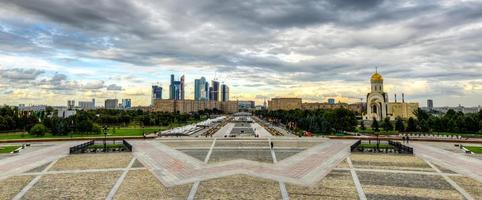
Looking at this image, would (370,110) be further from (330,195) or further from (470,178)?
(330,195)

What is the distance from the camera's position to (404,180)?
67.5ft

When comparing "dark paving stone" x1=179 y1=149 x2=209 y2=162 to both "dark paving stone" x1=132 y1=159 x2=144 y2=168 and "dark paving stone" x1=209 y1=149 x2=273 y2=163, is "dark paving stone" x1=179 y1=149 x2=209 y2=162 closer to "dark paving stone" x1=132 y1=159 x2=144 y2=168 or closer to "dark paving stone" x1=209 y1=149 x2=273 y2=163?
"dark paving stone" x1=209 y1=149 x2=273 y2=163

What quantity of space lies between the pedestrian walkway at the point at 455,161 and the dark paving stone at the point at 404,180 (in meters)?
3.19

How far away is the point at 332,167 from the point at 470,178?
8.74m

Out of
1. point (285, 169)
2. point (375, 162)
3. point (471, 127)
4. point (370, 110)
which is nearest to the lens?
point (285, 169)

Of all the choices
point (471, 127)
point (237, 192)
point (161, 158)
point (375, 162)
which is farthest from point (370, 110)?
point (237, 192)

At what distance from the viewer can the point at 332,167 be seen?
80.5 ft

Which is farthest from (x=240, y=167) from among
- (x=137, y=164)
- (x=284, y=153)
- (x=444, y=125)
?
(x=444, y=125)

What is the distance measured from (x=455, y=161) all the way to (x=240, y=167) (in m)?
18.3

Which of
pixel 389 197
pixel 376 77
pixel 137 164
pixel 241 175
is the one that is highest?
pixel 376 77

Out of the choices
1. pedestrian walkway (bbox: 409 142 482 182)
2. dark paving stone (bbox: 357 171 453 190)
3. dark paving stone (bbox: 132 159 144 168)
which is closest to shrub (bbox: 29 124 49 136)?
dark paving stone (bbox: 132 159 144 168)

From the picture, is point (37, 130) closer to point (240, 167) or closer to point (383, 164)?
point (240, 167)

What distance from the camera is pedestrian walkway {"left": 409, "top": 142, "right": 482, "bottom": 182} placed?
909 inches

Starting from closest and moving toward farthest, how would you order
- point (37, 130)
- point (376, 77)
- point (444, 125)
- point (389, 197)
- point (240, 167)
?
point (389, 197) → point (240, 167) → point (37, 130) → point (444, 125) → point (376, 77)
